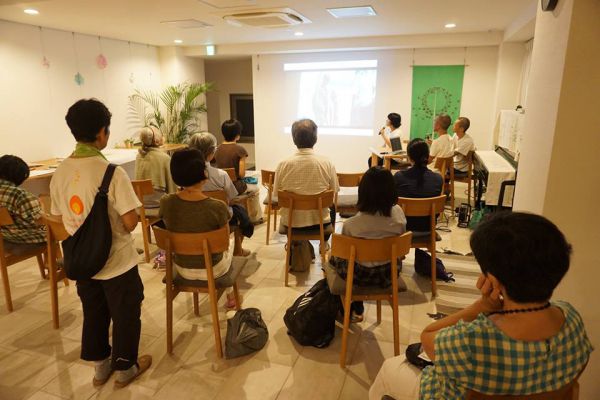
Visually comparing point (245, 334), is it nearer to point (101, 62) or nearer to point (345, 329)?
point (345, 329)

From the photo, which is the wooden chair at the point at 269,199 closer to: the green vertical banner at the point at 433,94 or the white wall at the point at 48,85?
the white wall at the point at 48,85

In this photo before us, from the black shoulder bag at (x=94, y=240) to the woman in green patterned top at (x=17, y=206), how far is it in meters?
1.24

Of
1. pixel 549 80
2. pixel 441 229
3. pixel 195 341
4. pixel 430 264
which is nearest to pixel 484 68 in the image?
pixel 441 229

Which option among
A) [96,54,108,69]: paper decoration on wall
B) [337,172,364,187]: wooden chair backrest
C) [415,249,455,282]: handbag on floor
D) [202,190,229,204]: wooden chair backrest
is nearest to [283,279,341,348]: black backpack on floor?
[202,190,229,204]: wooden chair backrest

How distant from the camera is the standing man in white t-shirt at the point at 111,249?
1.76 metres

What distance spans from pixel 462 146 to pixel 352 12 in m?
2.17

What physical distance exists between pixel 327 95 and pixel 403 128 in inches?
64.8

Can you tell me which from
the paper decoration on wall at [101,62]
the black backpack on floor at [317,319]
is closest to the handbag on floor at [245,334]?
the black backpack on floor at [317,319]

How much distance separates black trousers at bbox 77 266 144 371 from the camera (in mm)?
1932

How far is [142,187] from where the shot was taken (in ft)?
11.0

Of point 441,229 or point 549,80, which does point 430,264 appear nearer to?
point 441,229

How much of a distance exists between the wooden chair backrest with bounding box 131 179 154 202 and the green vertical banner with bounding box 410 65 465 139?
516 centimetres

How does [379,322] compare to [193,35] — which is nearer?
[379,322]

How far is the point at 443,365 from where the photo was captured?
3.36ft
